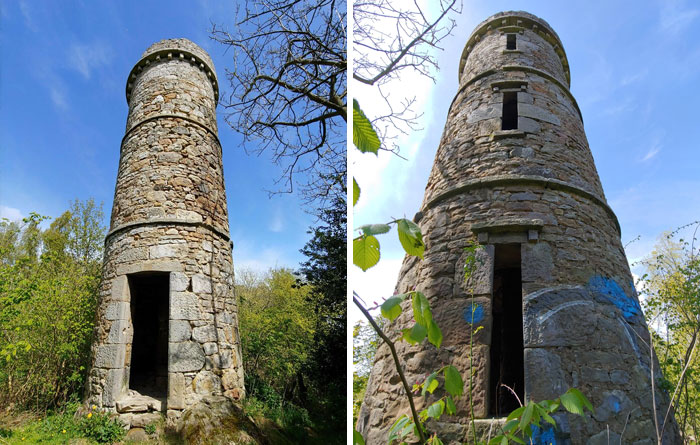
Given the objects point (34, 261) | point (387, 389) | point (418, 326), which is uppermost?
point (34, 261)

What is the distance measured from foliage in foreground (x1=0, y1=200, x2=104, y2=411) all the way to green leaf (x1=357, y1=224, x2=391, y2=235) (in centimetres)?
528

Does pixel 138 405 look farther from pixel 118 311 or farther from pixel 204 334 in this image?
pixel 118 311

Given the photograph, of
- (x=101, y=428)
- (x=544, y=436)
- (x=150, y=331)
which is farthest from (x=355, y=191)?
(x=150, y=331)

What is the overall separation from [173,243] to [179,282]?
1.69 feet

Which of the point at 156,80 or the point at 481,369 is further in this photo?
the point at 156,80

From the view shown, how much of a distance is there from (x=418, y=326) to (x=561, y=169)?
3.98m

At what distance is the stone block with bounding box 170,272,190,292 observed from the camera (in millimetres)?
5289

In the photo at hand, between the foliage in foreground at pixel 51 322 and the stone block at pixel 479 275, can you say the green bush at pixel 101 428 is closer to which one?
the foliage in foreground at pixel 51 322

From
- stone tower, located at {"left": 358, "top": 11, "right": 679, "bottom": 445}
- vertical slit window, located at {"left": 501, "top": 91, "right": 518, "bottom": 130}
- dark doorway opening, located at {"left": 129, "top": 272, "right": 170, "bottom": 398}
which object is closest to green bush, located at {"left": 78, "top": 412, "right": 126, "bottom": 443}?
dark doorway opening, located at {"left": 129, "top": 272, "right": 170, "bottom": 398}

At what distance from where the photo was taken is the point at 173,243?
5480 millimetres

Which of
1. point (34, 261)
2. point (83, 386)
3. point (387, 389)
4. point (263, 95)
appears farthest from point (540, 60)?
point (83, 386)

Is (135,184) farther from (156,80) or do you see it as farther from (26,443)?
(26,443)

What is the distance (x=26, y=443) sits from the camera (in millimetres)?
4141

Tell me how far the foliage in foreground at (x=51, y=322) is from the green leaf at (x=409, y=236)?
209 inches
